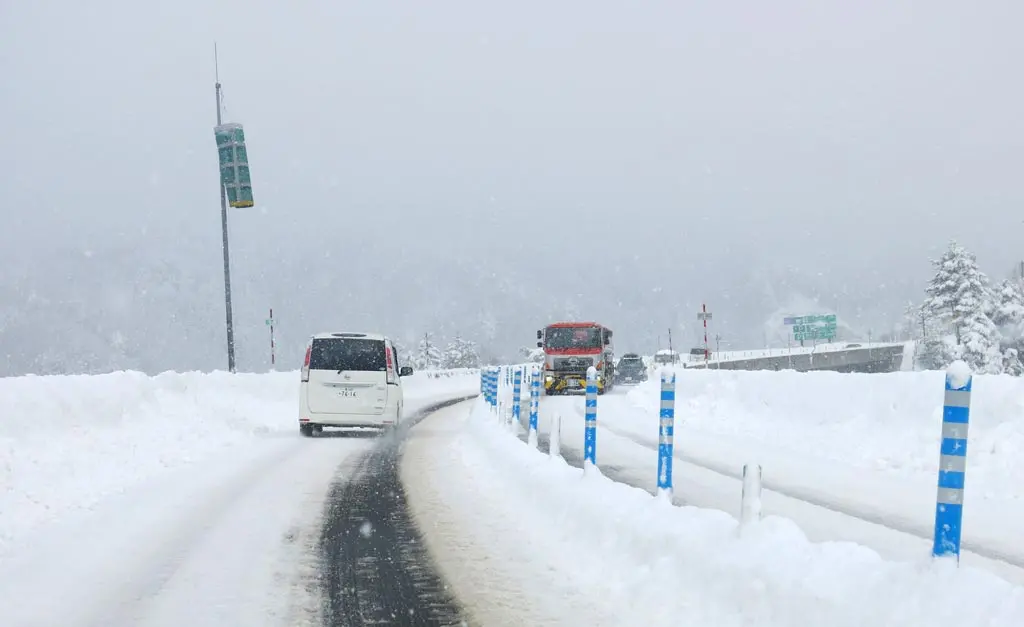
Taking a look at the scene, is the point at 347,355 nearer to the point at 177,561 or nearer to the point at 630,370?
the point at 177,561

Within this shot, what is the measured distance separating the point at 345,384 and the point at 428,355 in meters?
116

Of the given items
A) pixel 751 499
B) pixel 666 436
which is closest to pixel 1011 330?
pixel 666 436

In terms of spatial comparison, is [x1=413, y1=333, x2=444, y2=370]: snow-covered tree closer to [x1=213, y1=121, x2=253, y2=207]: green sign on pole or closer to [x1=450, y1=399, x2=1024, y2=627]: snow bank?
[x1=213, y1=121, x2=253, y2=207]: green sign on pole

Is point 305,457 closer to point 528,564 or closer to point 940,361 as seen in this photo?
point 528,564

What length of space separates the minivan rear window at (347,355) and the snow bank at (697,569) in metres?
10.4

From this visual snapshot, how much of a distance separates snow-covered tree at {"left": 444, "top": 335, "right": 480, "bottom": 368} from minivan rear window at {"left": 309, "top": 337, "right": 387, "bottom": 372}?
115 metres

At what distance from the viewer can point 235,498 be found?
36.6ft

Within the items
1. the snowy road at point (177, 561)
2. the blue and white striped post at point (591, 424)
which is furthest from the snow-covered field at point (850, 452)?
the snowy road at point (177, 561)

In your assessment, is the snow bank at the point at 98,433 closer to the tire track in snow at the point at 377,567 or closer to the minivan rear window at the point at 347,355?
the minivan rear window at the point at 347,355

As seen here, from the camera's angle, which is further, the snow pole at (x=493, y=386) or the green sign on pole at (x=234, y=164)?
the green sign on pole at (x=234, y=164)

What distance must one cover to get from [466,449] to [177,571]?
9868 millimetres

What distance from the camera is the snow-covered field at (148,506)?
20.8ft

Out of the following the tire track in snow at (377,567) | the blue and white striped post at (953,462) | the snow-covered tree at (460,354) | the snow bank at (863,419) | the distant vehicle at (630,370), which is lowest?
the snow-covered tree at (460,354)

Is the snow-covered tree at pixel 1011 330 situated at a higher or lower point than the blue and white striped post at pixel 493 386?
lower
